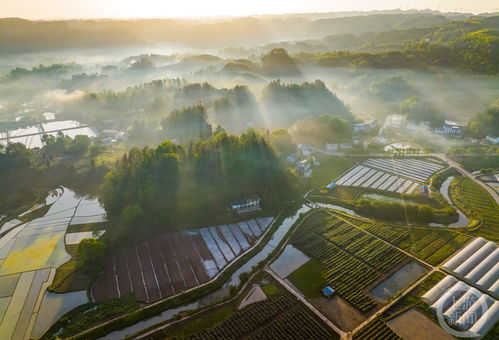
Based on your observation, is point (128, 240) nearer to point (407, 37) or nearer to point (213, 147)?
point (213, 147)

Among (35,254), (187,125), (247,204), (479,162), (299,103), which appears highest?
(187,125)

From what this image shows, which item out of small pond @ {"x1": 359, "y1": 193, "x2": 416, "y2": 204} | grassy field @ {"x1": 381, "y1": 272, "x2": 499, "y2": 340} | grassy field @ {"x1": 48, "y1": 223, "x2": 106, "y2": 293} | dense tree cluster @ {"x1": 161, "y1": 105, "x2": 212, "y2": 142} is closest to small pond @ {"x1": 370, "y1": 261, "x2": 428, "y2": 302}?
grassy field @ {"x1": 381, "y1": 272, "x2": 499, "y2": 340}

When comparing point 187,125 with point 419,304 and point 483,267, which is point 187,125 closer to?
point 419,304

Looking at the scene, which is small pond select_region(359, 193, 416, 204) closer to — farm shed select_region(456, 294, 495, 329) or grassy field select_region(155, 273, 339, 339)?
farm shed select_region(456, 294, 495, 329)

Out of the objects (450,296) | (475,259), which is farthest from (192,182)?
(475,259)

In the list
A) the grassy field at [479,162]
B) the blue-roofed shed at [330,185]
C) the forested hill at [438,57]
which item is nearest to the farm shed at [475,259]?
the blue-roofed shed at [330,185]

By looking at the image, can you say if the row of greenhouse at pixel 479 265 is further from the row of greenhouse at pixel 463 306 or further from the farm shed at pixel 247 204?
the farm shed at pixel 247 204
